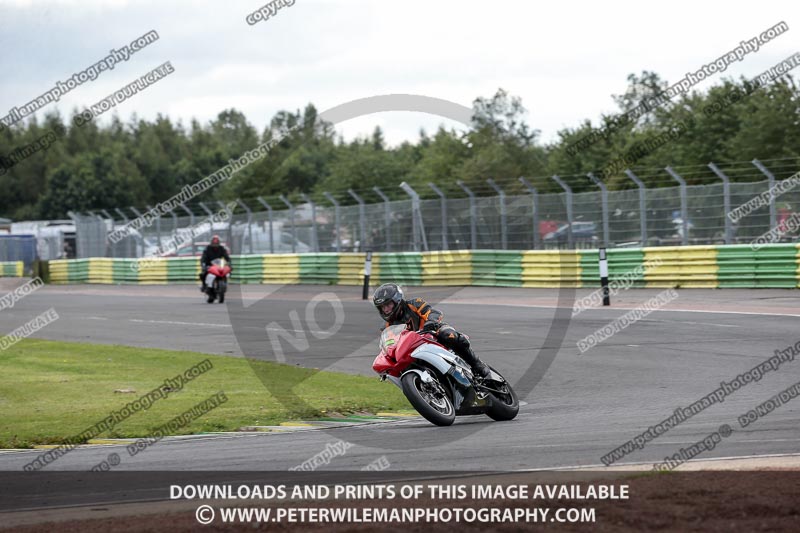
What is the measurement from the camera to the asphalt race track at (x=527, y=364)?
8172 millimetres

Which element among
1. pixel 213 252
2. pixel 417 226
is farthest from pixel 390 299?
pixel 417 226

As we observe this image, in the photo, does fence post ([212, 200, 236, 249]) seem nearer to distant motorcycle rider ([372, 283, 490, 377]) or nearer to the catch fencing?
the catch fencing

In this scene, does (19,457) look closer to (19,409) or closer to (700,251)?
(19,409)

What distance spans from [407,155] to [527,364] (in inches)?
3382

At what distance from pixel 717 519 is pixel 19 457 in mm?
5988

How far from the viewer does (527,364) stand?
14.5 metres

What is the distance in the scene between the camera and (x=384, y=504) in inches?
242

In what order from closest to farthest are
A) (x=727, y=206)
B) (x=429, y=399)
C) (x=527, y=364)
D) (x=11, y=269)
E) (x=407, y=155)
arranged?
(x=429, y=399)
(x=527, y=364)
(x=727, y=206)
(x=11, y=269)
(x=407, y=155)

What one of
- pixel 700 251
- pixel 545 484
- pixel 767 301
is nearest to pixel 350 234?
pixel 700 251

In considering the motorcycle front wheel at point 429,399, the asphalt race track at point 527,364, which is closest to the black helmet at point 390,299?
the motorcycle front wheel at point 429,399

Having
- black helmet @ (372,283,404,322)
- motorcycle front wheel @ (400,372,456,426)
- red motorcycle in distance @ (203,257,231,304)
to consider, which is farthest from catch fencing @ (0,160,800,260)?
motorcycle front wheel @ (400,372,456,426)

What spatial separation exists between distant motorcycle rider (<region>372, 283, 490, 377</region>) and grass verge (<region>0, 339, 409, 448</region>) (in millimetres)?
1702

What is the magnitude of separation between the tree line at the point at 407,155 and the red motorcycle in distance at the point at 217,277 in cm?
774

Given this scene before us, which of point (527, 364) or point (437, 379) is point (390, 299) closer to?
point (437, 379)
